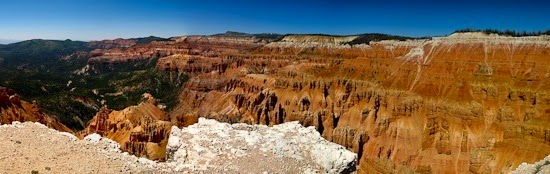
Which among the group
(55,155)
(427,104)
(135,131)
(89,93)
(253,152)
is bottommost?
(89,93)

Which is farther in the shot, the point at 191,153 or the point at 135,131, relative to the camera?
the point at 135,131

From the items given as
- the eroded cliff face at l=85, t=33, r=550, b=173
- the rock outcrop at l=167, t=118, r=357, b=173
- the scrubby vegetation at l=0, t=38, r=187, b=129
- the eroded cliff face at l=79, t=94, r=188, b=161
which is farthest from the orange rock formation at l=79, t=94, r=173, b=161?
the scrubby vegetation at l=0, t=38, r=187, b=129

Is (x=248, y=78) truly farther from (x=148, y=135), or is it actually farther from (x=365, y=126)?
(x=148, y=135)

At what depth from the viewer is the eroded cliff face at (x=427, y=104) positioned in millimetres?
44966

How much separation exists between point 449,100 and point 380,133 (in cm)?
918

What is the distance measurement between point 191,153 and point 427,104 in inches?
1751

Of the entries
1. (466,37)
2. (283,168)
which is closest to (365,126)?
(466,37)

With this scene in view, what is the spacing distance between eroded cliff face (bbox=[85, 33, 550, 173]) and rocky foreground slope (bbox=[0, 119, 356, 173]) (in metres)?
17.0

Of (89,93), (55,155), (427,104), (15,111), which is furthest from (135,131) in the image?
(89,93)

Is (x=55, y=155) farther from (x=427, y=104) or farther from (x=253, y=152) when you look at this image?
(x=427, y=104)

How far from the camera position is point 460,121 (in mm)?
51625

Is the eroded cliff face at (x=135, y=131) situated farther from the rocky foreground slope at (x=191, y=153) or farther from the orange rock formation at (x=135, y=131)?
the rocky foreground slope at (x=191, y=153)

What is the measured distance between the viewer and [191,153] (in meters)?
17.7

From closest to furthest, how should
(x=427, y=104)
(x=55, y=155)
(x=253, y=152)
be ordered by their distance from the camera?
(x=55, y=155), (x=253, y=152), (x=427, y=104)
